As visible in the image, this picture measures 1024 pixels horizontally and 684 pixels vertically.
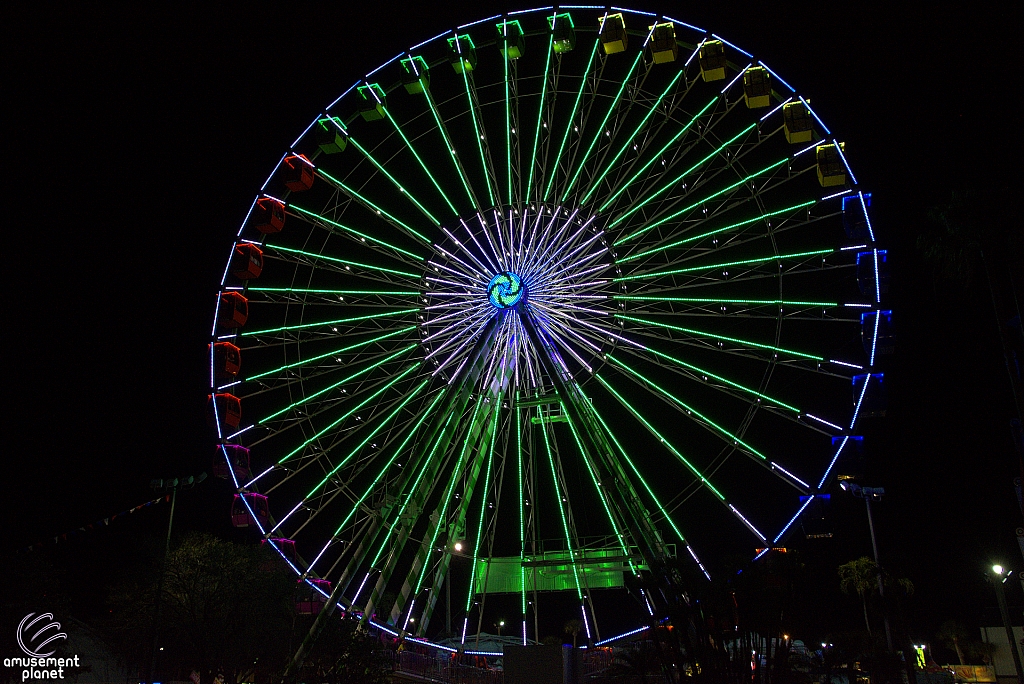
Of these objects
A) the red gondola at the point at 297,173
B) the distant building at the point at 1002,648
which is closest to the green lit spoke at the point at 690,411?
the red gondola at the point at 297,173

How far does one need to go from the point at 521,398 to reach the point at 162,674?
19133 millimetres

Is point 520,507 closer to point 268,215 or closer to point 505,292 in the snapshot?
point 505,292

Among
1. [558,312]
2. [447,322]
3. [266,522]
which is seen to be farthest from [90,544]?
[558,312]

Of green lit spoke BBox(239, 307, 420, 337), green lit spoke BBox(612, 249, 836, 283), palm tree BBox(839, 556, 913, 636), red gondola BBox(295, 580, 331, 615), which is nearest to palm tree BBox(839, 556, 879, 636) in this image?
palm tree BBox(839, 556, 913, 636)

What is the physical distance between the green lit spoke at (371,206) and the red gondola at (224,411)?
18.5 feet

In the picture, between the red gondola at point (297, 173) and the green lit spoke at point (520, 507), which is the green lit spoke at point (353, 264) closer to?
the red gondola at point (297, 173)

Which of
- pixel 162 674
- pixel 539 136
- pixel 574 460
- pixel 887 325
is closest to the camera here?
pixel 887 325

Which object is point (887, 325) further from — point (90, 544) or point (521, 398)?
point (90, 544)

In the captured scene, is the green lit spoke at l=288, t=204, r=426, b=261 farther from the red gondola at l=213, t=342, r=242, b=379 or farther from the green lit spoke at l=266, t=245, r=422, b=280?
the red gondola at l=213, t=342, r=242, b=379

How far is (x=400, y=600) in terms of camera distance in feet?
61.0

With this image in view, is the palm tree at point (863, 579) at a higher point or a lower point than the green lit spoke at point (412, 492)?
lower

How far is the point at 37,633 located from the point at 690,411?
19616mm

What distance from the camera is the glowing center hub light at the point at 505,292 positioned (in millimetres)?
18547

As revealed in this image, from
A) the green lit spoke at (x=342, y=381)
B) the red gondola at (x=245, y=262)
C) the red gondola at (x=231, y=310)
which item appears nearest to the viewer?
the green lit spoke at (x=342, y=381)
